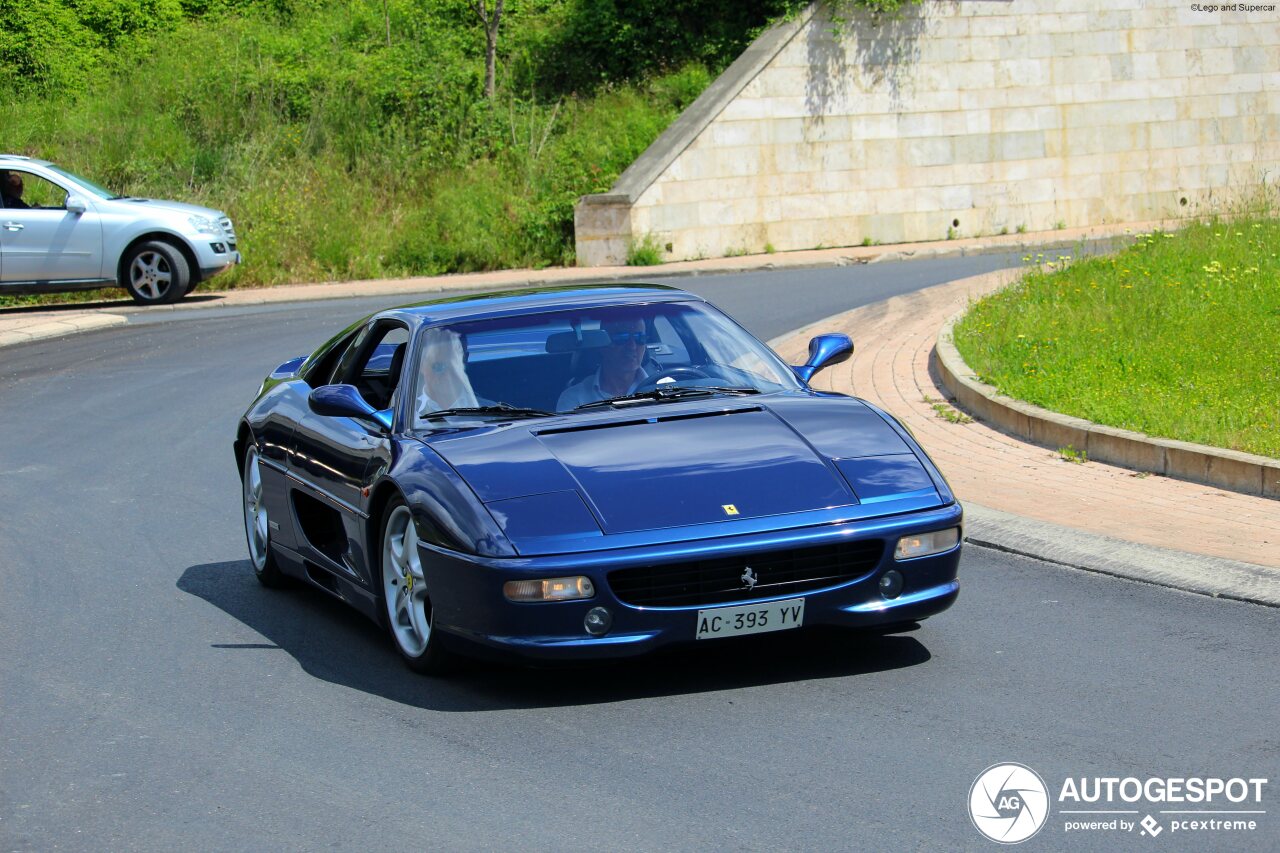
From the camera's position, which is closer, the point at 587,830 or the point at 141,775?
the point at 587,830

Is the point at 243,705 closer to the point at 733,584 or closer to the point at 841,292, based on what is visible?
the point at 733,584

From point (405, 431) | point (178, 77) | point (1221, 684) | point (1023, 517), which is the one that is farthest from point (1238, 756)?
point (178, 77)

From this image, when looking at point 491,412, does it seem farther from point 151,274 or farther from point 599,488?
point 151,274

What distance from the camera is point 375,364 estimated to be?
811cm

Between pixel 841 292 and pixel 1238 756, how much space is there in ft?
52.3

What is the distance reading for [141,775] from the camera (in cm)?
558

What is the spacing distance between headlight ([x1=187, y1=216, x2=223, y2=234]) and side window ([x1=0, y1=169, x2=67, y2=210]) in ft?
5.44

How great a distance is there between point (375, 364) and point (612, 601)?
102 inches

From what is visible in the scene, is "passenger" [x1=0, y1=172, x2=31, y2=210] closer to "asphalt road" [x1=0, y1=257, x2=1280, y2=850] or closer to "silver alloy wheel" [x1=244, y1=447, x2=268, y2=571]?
"asphalt road" [x1=0, y1=257, x2=1280, y2=850]

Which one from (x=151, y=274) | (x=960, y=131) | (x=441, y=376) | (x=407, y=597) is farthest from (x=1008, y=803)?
(x=960, y=131)

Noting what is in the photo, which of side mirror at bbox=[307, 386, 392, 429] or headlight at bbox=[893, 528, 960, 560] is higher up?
side mirror at bbox=[307, 386, 392, 429]

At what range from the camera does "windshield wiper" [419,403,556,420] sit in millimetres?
6965

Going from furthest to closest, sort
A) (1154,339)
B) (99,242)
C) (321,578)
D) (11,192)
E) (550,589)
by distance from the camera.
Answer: (11,192), (99,242), (1154,339), (321,578), (550,589)
